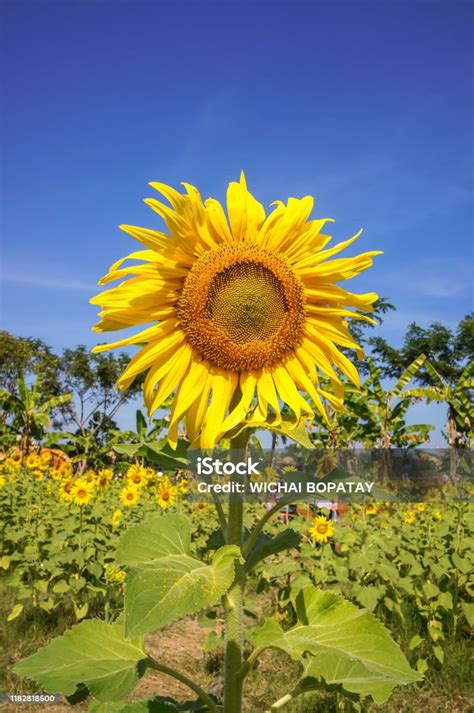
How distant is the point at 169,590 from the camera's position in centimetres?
150

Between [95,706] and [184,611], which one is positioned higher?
[184,611]

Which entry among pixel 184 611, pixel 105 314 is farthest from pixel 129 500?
pixel 184 611

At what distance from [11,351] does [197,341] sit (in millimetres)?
26506

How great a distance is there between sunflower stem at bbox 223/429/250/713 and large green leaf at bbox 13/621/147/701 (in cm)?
28

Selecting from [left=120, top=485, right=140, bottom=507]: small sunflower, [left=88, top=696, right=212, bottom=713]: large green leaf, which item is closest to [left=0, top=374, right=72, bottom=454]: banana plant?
[left=120, top=485, right=140, bottom=507]: small sunflower

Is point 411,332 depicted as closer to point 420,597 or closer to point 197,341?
point 420,597

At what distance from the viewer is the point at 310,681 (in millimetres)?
2031

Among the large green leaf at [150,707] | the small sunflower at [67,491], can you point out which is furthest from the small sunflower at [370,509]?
the large green leaf at [150,707]

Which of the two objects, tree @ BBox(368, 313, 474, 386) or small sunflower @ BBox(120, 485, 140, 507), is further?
tree @ BBox(368, 313, 474, 386)

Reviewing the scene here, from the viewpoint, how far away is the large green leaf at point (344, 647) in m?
1.72

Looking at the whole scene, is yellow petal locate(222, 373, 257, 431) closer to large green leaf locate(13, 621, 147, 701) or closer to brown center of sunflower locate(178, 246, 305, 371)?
brown center of sunflower locate(178, 246, 305, 371)

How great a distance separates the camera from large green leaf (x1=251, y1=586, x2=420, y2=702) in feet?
5.64

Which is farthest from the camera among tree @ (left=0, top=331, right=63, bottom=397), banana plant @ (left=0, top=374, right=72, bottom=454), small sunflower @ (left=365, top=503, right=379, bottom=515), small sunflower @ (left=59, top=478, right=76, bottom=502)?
tree @ (left=0, top=331, right=63, bottom=397)

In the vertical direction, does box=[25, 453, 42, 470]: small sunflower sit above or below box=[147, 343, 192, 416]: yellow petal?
above
